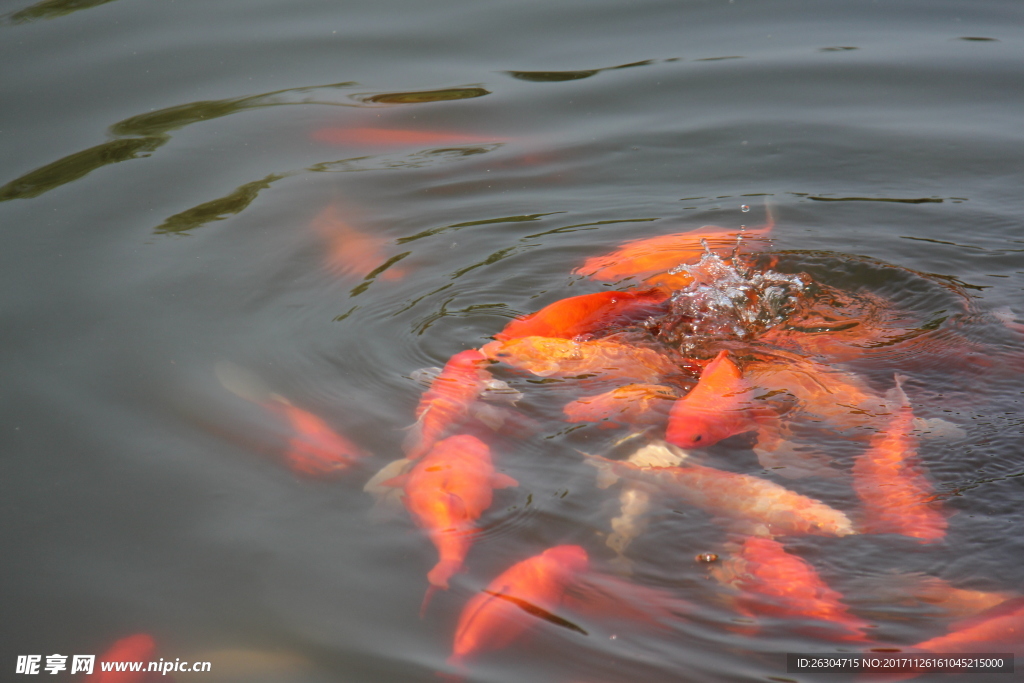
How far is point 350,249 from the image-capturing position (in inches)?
145

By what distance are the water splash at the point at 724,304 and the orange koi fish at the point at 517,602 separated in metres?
1.23

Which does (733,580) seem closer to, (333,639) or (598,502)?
(598,502)

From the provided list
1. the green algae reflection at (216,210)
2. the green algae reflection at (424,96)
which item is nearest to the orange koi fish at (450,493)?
the green algae reflection at (216,210)

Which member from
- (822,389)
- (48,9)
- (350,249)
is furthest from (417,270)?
(48,9)

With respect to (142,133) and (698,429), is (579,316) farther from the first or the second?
(142,133)

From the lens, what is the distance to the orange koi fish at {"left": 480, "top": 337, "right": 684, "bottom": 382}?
3000 mm

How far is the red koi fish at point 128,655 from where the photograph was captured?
6.44 ft

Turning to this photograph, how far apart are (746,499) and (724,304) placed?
3.56 ft

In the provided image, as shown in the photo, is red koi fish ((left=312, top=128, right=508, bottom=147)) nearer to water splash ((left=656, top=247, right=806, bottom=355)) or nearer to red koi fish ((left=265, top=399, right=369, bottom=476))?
water splash ((left=656, top=247, right=806, bottom=355))

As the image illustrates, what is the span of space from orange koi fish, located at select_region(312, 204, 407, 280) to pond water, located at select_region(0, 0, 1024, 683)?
0.02 metres

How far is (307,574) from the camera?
221 centimetres

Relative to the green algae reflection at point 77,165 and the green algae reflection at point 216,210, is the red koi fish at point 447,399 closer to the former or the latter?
the green algae reflection at point 216,210

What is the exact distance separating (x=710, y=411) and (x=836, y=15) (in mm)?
4177

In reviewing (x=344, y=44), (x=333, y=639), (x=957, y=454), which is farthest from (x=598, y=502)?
A: (x=344, y=44)
